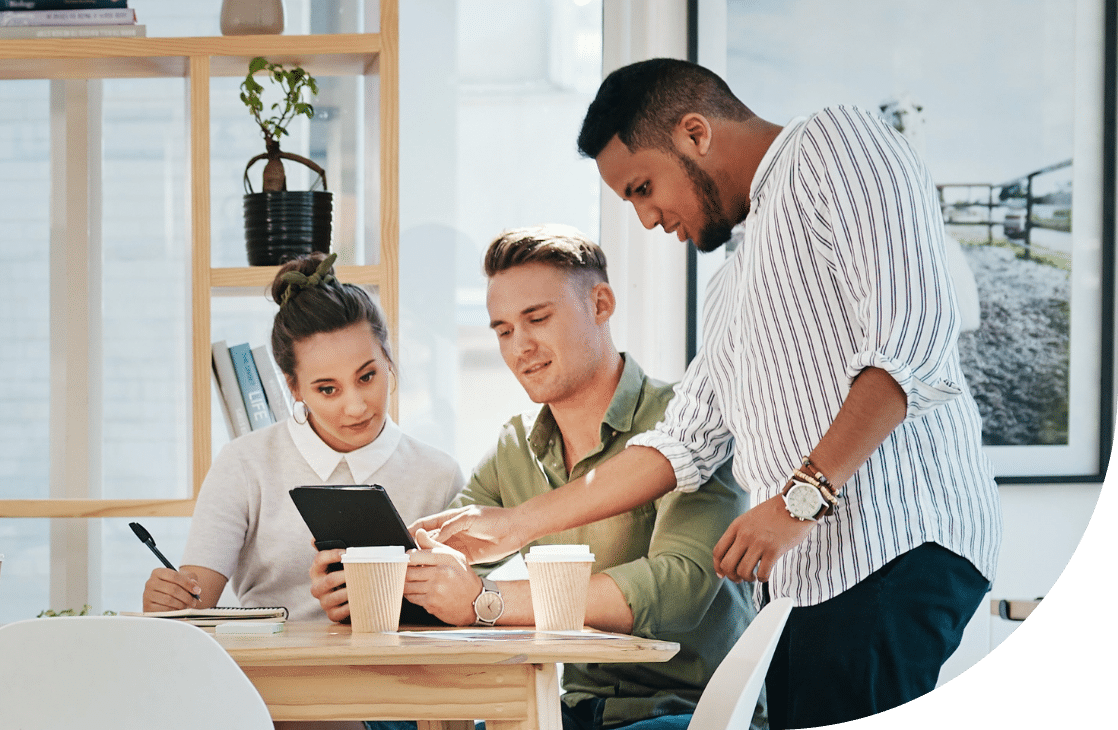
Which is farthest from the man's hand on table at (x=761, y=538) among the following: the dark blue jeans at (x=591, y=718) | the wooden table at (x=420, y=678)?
the dark blue jeans at (x=591, y=718)

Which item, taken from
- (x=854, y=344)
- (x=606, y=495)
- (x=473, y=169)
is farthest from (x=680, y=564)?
(x=473, y=169)

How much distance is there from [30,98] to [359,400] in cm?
146

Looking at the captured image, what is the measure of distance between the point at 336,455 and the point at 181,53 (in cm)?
101

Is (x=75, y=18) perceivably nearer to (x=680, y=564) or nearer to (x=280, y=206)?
(x=280, y=206)

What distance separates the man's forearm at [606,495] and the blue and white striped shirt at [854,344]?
7.5 inches

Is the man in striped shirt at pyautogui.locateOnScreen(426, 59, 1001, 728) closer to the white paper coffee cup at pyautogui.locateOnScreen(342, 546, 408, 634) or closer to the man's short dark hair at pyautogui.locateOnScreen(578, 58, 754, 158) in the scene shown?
the man's short dark hair at pyautogui.locateOnScreen(578, 58, 754, 158)

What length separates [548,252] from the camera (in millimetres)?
1924

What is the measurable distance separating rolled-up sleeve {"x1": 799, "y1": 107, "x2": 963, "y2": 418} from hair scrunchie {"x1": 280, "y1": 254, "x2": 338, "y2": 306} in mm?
1007

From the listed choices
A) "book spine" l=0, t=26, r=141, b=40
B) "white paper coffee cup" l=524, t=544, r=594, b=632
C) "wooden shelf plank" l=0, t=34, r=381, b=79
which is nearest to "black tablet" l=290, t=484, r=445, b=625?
"white paper coffee cup" l=524, t=544, r=594, b=632

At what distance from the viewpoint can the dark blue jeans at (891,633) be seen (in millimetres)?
1293

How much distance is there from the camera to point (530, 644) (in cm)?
110

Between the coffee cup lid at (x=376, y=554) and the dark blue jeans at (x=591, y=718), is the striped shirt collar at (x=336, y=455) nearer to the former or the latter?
the dark blue jeans at (x=591, y=718)

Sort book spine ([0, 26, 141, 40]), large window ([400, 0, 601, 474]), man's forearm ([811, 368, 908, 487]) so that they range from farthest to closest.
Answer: large window ([400, 0, 601, 474])
book spine ([0, 26, 141, 40])
man's forearm ([811, 368, 908, 487])

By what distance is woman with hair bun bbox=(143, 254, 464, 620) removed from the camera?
192 cm
